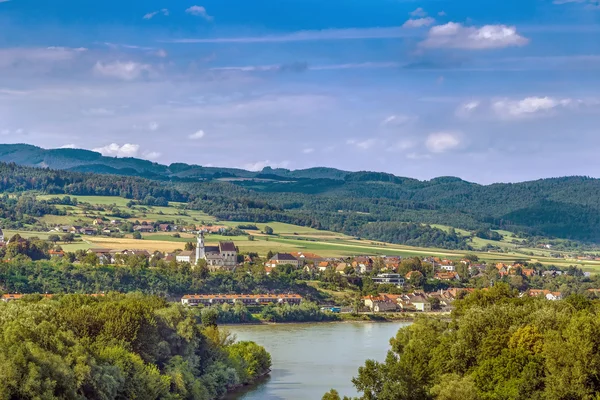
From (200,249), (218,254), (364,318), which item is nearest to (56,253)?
(200,249)

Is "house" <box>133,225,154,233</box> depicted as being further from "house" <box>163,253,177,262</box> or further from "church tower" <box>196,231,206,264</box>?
"house" <box>163,253,177,262</box>

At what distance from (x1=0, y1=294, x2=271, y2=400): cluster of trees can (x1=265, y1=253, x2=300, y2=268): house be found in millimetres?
48955

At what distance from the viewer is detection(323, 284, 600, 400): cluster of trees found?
100 ft

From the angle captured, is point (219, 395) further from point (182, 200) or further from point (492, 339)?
point (182, 200)

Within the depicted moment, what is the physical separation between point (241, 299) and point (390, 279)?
21841 mm

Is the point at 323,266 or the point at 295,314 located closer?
the point at 295,314

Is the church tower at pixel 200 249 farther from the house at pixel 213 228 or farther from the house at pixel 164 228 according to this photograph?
the house at pixel 213 228

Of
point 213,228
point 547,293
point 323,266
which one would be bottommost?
point 547,293

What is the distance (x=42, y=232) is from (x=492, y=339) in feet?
251

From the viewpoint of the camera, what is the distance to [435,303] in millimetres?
84688

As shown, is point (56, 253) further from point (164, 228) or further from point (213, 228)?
point (213, 228)

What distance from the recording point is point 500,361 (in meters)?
32.9

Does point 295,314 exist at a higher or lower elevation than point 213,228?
lower

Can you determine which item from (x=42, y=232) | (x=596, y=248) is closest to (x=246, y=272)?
(x=42, y=232)
